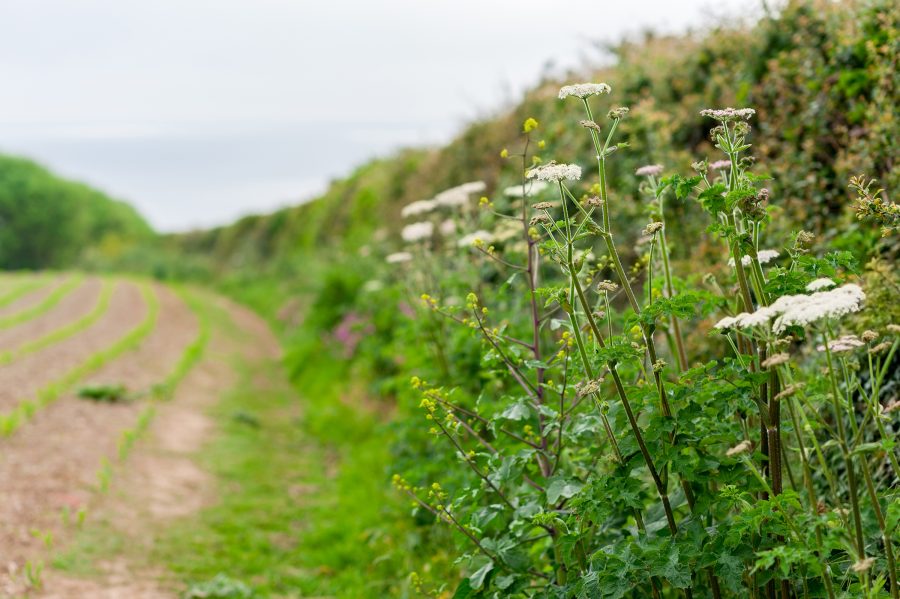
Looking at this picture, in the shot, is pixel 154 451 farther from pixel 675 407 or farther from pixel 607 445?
pixel 675 407

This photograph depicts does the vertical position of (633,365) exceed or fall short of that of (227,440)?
it exceeds it

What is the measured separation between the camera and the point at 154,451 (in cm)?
909

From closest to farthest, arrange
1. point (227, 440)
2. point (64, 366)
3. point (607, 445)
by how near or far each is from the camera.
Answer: point (607, 445) < point (227, 440) < point (64, 366)

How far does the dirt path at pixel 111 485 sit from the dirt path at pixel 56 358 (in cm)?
63

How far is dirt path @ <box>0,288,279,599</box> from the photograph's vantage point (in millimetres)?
5641

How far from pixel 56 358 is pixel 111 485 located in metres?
7.14

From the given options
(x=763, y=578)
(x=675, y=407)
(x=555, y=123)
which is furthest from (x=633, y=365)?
(x=555, y=123)

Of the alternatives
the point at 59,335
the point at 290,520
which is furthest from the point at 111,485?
the point at 59,335

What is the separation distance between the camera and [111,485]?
756 centimetres

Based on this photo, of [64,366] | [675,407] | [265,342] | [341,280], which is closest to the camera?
[675,407]

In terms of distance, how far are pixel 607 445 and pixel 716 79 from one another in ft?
17.6

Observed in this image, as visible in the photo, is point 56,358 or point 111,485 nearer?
point 111,485

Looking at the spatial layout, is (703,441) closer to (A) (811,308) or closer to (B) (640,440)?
(B) (640,440)

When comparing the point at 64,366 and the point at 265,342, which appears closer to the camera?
the point at 64,366
